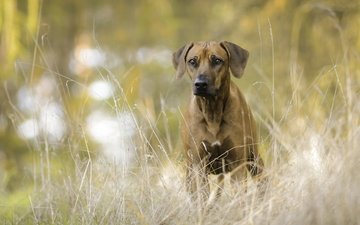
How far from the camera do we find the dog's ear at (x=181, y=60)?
6117 millimetres

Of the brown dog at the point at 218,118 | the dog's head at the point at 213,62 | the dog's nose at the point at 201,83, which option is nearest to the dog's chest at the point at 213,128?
the brown dog at the point at 218,118

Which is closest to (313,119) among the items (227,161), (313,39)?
(227,161)

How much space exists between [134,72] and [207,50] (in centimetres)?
556

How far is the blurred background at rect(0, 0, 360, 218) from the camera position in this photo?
579cm

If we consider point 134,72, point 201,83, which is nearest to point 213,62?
point 201,83

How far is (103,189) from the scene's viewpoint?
5305mm

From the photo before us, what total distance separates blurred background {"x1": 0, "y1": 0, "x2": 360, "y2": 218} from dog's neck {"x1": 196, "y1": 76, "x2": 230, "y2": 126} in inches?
8.2

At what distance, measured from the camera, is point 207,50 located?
19.6 ft

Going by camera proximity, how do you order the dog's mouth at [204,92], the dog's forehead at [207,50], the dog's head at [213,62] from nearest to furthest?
the dog's mouth at [204,92] < the dog's head at [213,62] < the dog's forehead at [207,50]

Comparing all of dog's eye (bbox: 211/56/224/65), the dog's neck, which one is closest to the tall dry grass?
the dog's neck

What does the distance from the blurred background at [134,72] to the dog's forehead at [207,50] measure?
11.2 inches

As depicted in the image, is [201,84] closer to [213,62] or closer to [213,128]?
[213,62]

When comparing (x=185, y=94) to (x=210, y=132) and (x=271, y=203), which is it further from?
(x=271, y=203)

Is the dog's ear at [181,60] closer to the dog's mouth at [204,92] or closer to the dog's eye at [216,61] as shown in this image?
the dog's eye at [216,61]
